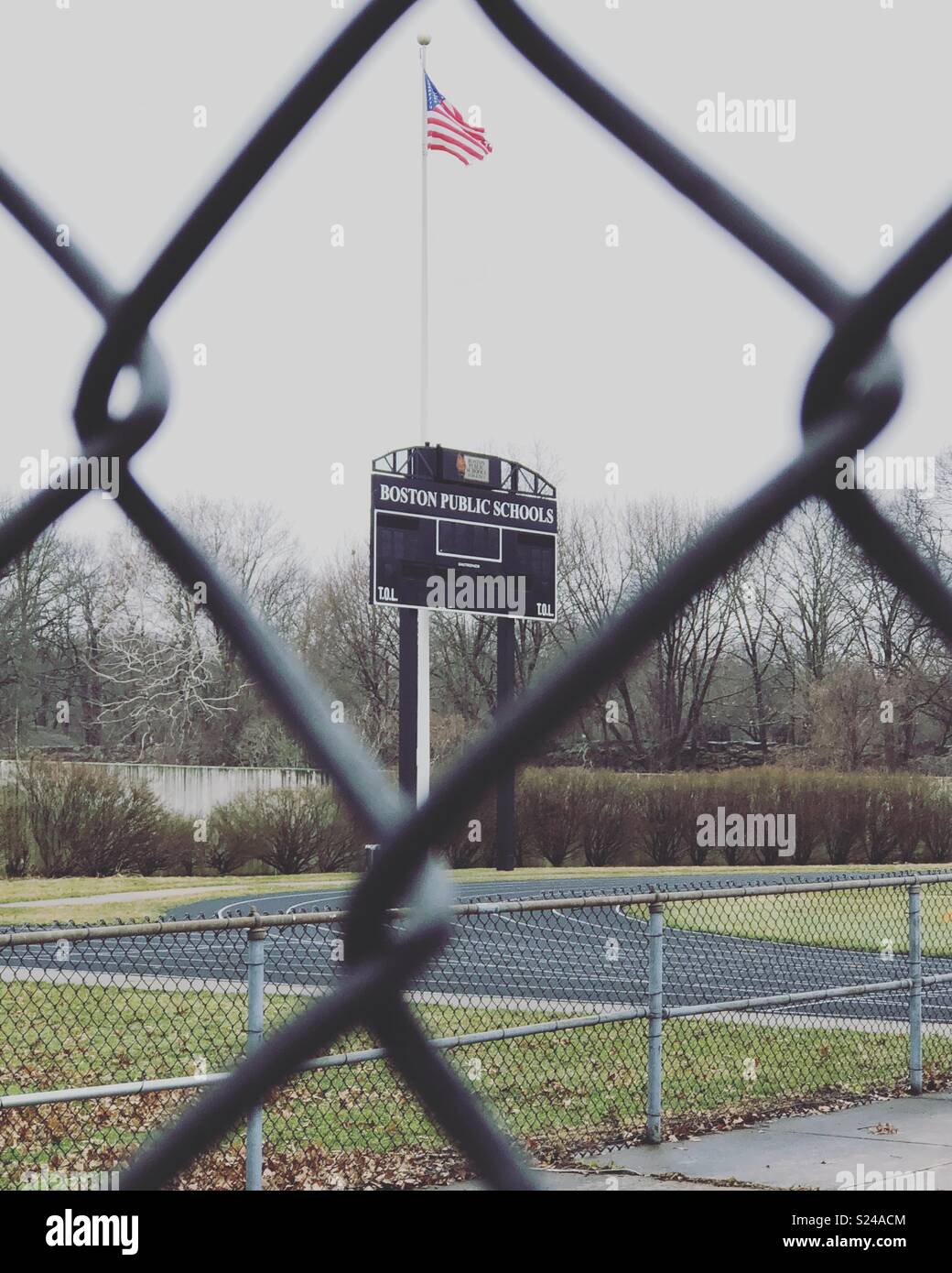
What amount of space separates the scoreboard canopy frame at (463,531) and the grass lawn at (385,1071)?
12666mm

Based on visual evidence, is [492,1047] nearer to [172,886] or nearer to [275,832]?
[172,886]

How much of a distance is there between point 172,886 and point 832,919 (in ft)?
36.6

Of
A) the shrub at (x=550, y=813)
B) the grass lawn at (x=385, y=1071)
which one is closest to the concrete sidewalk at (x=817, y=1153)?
the grass lawn at (x=385, y=1071)

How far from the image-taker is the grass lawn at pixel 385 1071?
23.5 ft

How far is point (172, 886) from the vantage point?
80.8 feet

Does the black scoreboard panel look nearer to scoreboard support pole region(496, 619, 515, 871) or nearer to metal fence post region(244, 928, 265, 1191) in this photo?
scoreboard support pole region(496, 619, 515, 871)

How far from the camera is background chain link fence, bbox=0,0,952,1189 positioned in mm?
935

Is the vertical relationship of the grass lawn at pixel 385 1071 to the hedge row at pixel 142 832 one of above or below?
below

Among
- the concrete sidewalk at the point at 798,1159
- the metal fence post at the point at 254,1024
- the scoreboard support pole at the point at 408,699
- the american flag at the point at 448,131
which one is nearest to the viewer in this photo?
the metal fence post at the point at 254,1024

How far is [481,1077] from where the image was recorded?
840 centimetres

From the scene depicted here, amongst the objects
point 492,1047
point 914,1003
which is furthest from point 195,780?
point 914,1003

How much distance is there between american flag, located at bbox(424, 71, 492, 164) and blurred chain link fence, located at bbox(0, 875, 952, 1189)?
14932mm

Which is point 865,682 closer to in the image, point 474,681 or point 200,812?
point 474,681

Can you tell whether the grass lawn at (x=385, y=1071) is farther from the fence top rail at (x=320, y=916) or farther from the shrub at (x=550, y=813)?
the shrub at (x=550, y=813)
